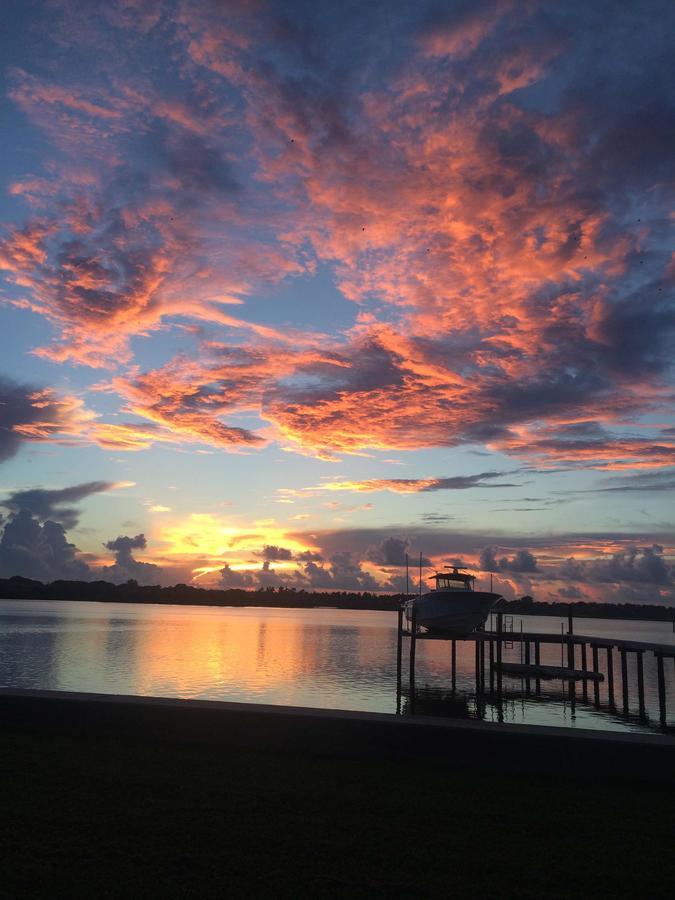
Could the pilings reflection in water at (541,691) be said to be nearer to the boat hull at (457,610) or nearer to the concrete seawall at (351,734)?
the boat hull at (457,610)

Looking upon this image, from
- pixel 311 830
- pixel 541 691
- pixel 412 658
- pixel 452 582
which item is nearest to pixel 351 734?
pixel 311 830

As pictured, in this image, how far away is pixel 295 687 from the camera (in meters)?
47.3

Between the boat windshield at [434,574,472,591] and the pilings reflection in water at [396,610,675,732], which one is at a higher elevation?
the boat windshield at [434,574,472,591]

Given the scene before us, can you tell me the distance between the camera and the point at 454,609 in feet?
169

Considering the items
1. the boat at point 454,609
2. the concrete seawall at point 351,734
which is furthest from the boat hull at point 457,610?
the concrete seawall at point 351,734

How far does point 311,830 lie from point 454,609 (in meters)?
46.3

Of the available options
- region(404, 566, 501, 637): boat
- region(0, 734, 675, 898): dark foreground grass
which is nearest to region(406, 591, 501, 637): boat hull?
region(404, 566, 501, 637): boat

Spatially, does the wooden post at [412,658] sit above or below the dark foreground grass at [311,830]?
below

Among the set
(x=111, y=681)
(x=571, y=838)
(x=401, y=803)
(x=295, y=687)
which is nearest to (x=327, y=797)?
(x=401, y=803)

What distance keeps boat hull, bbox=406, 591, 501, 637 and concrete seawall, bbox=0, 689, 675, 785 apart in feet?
140

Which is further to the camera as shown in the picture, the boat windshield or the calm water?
the boat windshield

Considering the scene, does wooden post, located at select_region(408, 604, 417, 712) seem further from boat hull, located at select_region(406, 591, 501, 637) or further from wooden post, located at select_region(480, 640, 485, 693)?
wooden post, located at select_region(480, 640, 485, 693)

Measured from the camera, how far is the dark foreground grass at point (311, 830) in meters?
5.64

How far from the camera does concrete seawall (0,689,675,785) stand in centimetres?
880
